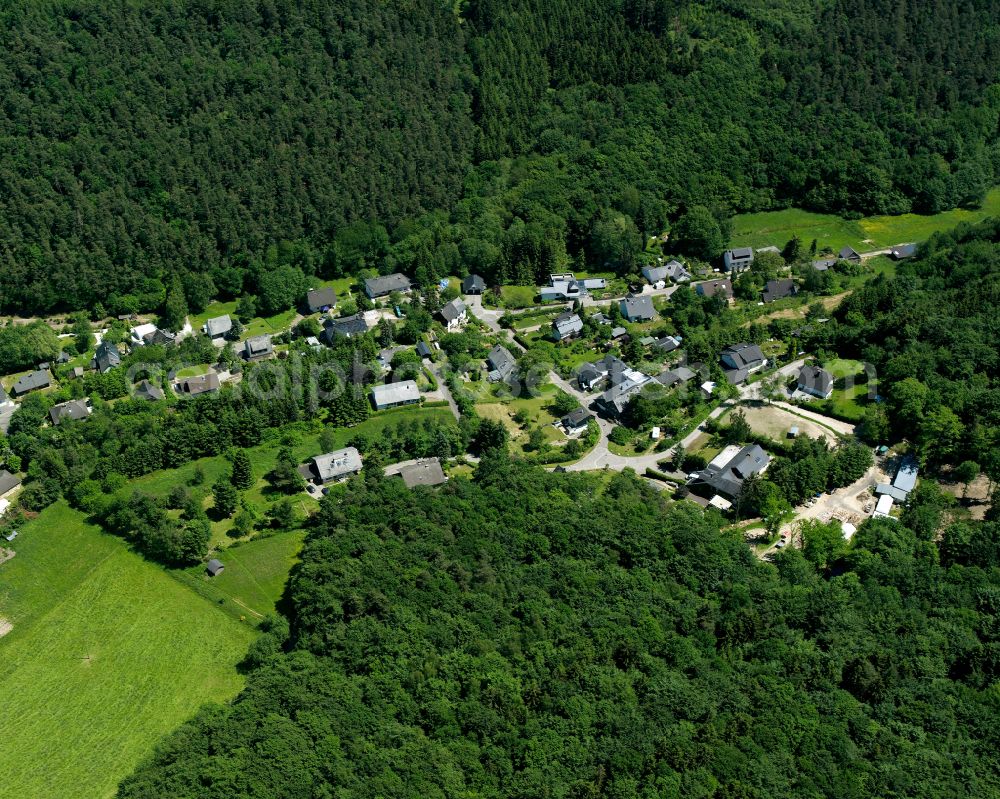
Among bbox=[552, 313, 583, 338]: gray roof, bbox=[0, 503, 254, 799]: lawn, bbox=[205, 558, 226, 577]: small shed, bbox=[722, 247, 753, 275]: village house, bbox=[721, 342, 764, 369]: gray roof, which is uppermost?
bbox=[722, 247, 753, 275]: village house

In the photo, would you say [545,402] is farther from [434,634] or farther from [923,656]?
[923,656]

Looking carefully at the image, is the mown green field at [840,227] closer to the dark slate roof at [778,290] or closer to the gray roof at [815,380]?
the dark slate roof at [778,290]

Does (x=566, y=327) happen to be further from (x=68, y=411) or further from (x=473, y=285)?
(x=68, y=411)

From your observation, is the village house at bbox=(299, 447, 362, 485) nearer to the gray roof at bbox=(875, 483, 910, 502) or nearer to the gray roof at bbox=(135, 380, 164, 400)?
the gray roof at bbox=(135, 380, 164, 400)

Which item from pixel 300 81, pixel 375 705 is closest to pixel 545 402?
pixel 375 705

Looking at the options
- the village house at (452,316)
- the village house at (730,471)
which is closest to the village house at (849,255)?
the village house at (730,471)

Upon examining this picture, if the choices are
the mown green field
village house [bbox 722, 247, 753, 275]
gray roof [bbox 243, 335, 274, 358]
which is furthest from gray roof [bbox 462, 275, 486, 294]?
the mown green field
